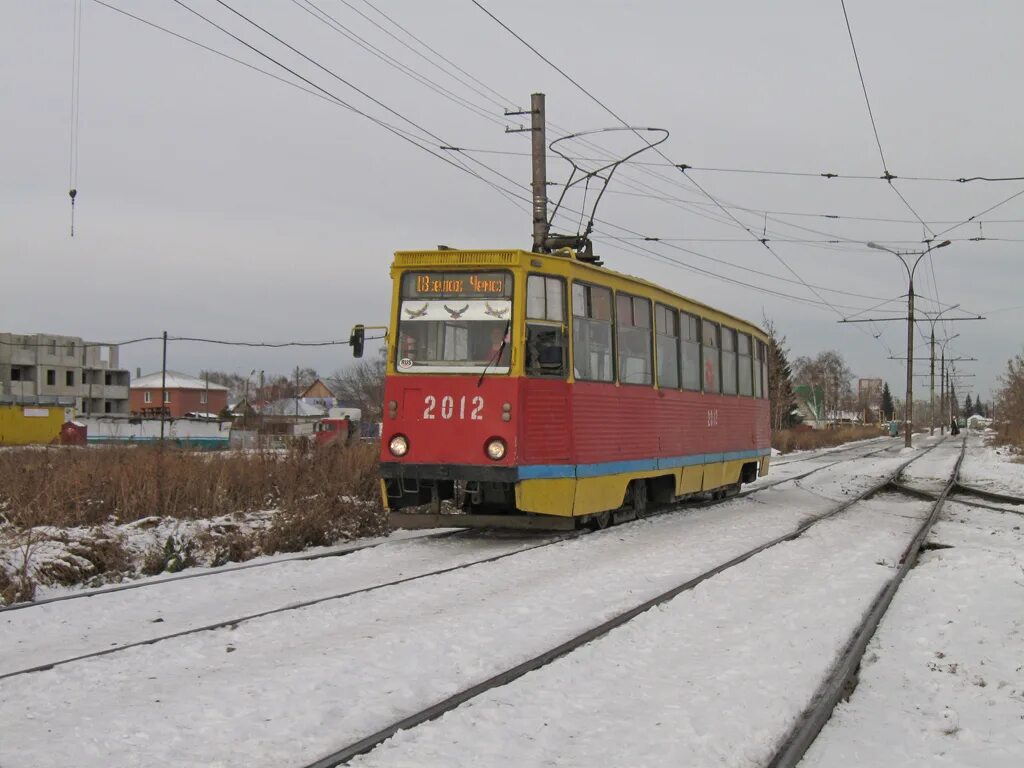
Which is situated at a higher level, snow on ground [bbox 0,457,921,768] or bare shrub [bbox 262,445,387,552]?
bare shrub [bbox 262,445,387,552]

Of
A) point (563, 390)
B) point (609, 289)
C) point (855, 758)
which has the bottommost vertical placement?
point (855, 758)

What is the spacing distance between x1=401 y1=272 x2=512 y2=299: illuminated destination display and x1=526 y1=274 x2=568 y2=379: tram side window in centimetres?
31

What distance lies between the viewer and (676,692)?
5.48 meters

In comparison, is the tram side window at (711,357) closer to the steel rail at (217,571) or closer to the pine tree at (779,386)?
the steel rail at (217,571)

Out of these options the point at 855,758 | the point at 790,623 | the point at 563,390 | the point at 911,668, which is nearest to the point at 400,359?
the point at 563,390

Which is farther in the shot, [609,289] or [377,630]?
[609,289]

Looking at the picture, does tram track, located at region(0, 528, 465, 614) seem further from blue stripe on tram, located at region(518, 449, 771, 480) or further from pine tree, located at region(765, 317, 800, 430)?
pine tree, located at region(765, 317, 800, 430)

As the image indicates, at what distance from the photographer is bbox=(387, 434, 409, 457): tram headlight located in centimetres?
1099

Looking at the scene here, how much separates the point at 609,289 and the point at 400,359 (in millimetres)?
2841

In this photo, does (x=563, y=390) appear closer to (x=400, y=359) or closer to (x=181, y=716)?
(x=400, y=359)

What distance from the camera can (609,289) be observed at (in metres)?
12.2

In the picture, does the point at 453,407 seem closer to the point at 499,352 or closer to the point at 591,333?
the point at 499,352

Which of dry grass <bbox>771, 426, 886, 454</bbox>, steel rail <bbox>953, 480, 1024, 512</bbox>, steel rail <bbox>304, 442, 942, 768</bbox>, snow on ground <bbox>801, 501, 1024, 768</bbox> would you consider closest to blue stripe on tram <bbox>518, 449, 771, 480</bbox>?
steel rail <bbox>304, 442, 942, 768</bbox>

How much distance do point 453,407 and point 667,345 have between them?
442 centimetres
